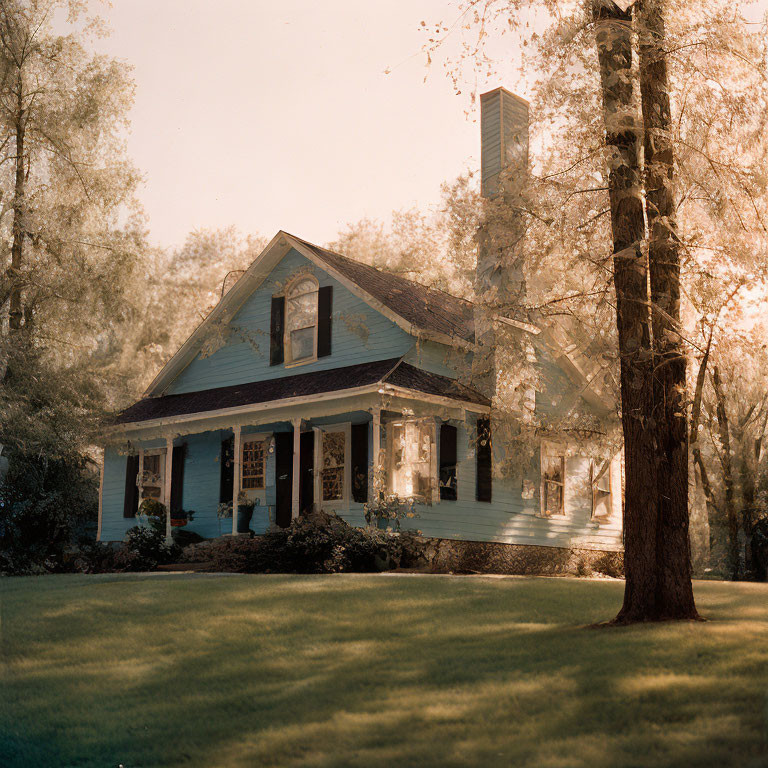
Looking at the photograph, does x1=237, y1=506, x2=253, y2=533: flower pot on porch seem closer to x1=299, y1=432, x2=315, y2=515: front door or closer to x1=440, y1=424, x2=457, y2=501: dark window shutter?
x1=299, y1=432, x2=315, y2=515: front door

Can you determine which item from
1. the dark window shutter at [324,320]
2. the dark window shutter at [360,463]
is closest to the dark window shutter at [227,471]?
the dark window shutter at [324,320]

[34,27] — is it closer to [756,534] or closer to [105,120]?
[105,120]

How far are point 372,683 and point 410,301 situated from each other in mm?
13108

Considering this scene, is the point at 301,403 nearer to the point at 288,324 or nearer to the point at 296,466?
the point at 296,466

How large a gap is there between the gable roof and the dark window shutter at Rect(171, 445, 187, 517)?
76.7 inches

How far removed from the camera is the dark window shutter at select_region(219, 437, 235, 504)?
1988cm

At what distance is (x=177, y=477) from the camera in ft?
69.6

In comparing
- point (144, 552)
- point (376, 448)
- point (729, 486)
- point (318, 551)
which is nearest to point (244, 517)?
point (144, 552)

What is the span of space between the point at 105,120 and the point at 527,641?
55.9 ft

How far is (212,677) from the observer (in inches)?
307

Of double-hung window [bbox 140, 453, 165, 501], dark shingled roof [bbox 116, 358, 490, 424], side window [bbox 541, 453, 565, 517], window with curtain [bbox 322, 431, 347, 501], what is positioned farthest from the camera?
double-hung window [bbox 140, 453, 165, 501]

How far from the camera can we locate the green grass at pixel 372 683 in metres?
5.91

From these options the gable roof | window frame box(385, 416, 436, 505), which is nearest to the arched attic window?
the gable roof

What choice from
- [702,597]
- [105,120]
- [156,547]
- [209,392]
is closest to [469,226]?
[702,597]
